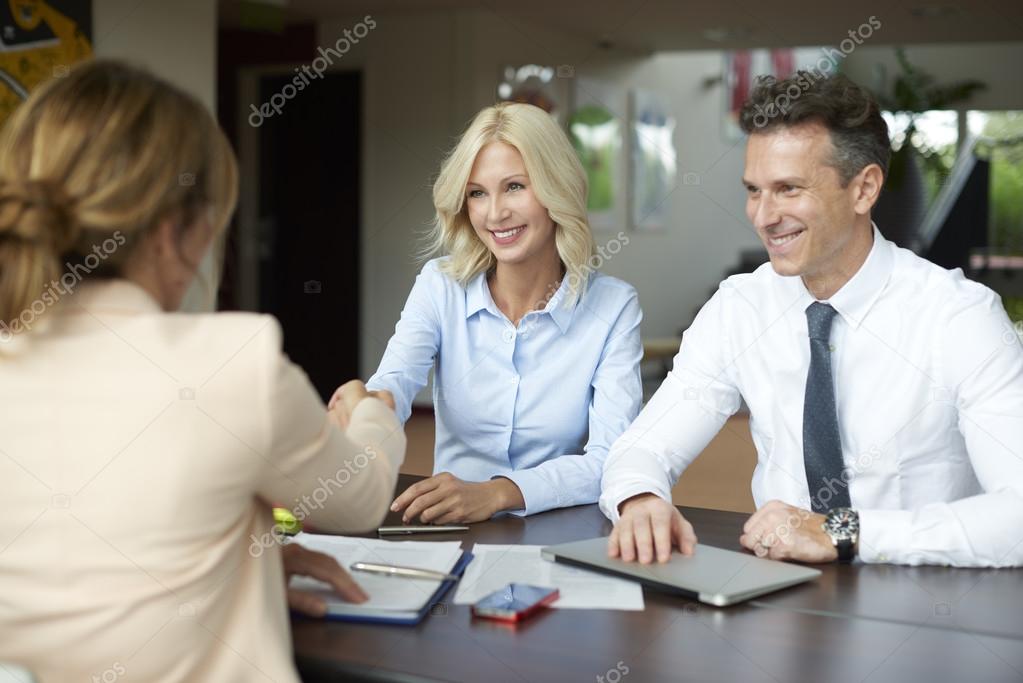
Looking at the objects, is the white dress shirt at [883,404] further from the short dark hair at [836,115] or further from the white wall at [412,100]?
the white wall at [412,100]

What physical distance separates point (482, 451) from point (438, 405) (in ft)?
0.59

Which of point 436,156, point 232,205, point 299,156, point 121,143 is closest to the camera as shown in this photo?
point 121,143

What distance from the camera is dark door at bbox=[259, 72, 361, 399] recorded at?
8.25 metres

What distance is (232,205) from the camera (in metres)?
1.21

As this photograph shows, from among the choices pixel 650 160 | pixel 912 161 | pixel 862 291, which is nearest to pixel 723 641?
pixel 862 291

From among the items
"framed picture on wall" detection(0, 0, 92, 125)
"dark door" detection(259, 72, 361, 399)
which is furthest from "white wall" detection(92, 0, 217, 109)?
"dark door" detection(259, 72, 361, 399)

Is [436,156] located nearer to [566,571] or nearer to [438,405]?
[438,405]

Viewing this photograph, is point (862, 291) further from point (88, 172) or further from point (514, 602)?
point (88, 172)

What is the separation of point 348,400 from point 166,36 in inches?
186

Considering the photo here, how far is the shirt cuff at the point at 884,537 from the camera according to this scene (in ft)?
5.48

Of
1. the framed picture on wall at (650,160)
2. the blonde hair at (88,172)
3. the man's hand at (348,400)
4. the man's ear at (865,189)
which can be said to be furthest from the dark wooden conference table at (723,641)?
the framed picture on wall at (650,160)

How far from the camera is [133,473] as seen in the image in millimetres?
1089

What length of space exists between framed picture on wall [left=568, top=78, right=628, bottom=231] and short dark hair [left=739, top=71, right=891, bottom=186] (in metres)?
6.84

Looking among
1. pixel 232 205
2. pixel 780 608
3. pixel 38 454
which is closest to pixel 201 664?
pixel 38 454
